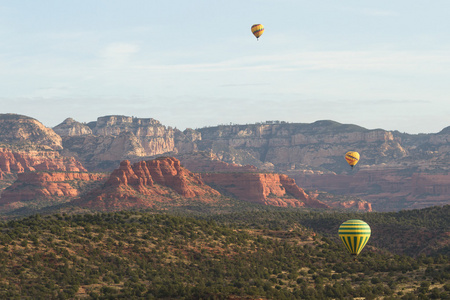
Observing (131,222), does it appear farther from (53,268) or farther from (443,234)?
(443,234)

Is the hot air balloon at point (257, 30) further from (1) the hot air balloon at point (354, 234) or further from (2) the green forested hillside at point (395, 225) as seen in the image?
(1) the hot air balloon at point (354, 234)

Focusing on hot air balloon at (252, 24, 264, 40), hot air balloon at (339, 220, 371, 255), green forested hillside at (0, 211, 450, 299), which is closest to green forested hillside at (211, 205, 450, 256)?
green forested hillside at (0, 211, 450, 299)

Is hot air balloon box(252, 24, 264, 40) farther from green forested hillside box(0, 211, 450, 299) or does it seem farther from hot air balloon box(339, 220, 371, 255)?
hot air balloon box(339, 220, 371, 255)

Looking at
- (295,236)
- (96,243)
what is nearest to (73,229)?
(96,243)

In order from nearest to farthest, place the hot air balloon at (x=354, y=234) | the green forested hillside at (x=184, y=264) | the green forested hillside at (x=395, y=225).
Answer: the green forested hillside at (x=184, y=264), the hot air balloon at (x=354, y=234), the green forested hillside at (x=395, y=225)

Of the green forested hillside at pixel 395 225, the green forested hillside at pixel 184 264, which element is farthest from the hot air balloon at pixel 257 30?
the green forested hillside at pixel 184 264

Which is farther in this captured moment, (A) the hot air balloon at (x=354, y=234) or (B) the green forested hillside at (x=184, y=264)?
(A) the hot air balloon at (x=354, y=234)

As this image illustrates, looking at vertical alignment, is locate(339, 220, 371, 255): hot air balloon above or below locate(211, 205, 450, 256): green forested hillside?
above

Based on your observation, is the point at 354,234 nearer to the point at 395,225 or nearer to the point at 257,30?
the point at 395,225
